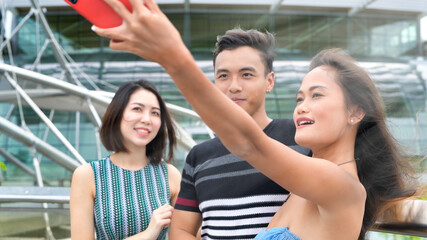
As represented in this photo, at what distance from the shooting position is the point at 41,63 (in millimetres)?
21828

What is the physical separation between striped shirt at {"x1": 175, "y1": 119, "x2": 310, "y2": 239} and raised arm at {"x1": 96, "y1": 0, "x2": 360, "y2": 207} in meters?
0.58

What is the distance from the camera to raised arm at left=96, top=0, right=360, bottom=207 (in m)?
0.85

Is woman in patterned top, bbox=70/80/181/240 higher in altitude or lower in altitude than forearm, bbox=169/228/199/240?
higher

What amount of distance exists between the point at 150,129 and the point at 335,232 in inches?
55.4

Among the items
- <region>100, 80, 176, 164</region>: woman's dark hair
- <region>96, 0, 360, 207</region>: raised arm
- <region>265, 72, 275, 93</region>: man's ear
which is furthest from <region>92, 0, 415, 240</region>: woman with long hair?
<region>100, 80, 176, 164</region>: woman's dark hair

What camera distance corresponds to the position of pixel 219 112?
1045 mm

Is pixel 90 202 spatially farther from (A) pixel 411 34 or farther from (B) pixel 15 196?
(A) pixel 411 34

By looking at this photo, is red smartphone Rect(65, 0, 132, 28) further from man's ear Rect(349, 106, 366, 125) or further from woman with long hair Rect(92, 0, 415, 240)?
man's ear Rect(349, 106, 366, 125)

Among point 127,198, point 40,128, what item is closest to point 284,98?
point 40,128

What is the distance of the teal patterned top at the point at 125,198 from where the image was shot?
228 cm

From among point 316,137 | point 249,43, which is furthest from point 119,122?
point 316,137

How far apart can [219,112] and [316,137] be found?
51cm

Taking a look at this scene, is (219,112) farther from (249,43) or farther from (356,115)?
(249,43)

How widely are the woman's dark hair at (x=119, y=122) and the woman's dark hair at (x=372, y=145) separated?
3.97 ft
